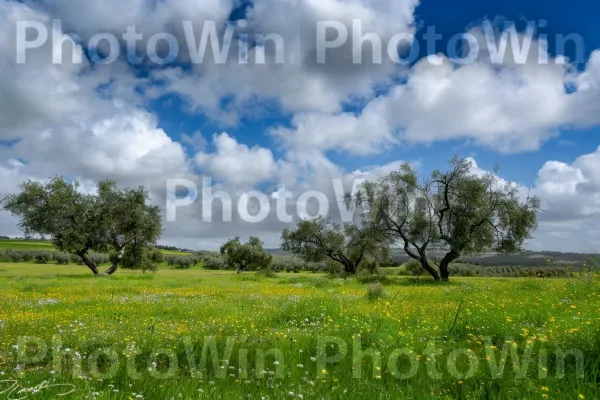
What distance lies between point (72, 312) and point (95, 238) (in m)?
41.9

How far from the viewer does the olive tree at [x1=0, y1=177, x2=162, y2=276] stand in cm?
4853

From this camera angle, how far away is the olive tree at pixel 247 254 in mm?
99562

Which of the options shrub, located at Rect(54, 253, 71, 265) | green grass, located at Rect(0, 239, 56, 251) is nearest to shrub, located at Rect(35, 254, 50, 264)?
shrub, located at Rect(54, 253, 71, 265)

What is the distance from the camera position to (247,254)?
9956cm

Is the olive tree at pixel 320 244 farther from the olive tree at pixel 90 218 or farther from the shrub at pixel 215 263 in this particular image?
the shrub at pixel 215 263

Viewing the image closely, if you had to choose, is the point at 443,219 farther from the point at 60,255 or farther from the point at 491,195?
the point at 60,255

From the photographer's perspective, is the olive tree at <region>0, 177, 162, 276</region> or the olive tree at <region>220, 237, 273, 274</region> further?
the olive tree at <region>220, 237, 273, 274</region>

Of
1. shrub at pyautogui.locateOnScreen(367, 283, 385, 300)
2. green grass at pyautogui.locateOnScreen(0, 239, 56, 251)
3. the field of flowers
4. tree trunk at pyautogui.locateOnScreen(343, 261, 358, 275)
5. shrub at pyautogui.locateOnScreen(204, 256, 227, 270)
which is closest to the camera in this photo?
the field of flowers

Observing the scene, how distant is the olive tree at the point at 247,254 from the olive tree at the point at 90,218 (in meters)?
44.4

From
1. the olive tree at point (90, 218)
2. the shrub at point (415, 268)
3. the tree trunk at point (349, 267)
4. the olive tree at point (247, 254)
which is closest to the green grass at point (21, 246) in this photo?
the olive tree at point (247, 254)

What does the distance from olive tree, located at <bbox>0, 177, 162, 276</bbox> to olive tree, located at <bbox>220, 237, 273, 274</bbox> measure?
4444cm

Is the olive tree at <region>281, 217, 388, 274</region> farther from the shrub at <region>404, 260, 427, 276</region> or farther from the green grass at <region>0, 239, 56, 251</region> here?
the green grass at <region>0, 239, 56, 251</region>

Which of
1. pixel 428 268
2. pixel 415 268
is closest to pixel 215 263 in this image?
pixel 415 268

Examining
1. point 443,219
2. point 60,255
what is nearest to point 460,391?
point 443,219
